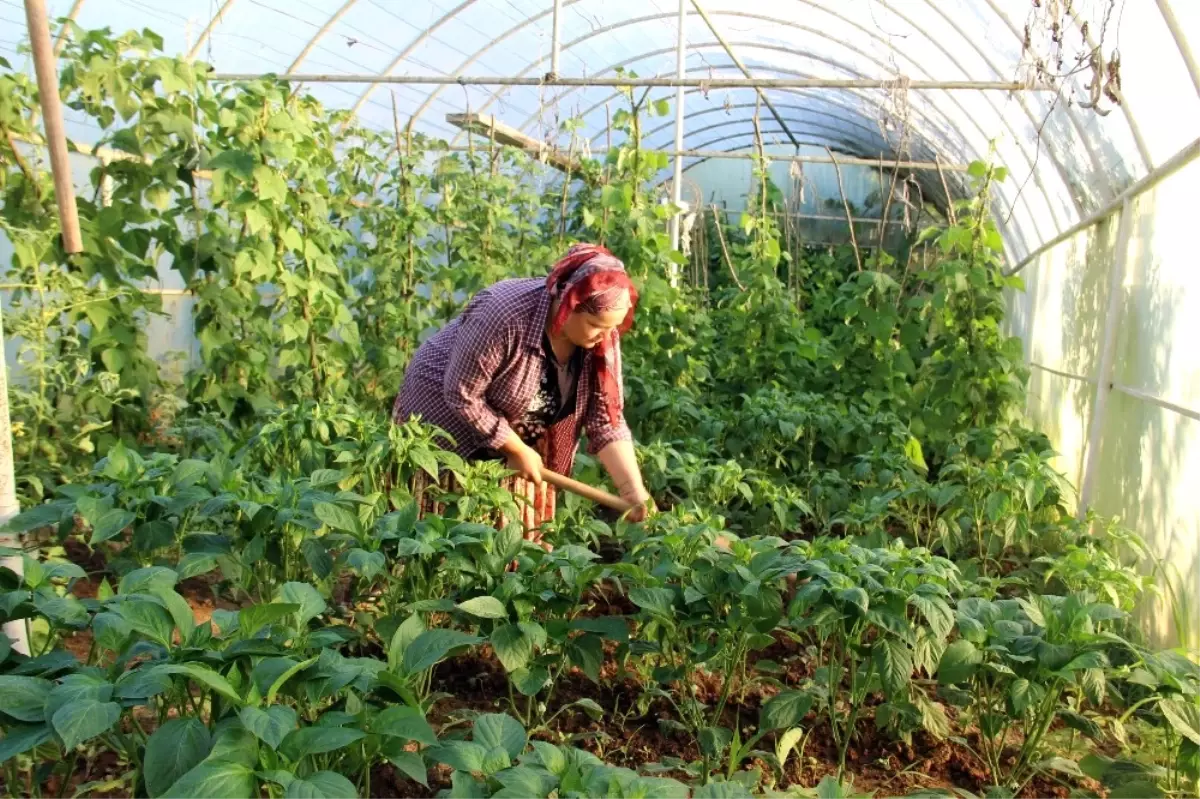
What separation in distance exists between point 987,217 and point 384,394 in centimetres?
398

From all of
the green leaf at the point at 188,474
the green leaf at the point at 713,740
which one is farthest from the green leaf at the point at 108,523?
the green leaf at the point at 713,740

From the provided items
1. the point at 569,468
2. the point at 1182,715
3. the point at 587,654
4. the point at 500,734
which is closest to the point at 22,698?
the point at 500,734

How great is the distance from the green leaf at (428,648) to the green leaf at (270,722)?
295 mm

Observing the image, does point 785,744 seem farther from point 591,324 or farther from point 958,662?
point 591,324

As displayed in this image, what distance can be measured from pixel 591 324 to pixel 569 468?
83 cm

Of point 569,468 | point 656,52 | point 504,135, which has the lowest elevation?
point 569,468

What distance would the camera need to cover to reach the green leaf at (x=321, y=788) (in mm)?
1435

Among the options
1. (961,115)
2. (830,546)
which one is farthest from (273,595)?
(961,115)

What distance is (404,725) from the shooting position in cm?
164

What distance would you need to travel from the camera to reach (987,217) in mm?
6531

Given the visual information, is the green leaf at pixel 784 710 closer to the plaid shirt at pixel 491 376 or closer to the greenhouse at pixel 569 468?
the greenhouse at pixel 569 468

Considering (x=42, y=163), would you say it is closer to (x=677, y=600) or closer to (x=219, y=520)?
(x=219, y=520)

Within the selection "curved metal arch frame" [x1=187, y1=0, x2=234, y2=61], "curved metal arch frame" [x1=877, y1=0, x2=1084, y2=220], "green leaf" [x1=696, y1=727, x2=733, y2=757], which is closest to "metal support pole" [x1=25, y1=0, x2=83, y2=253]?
"green leaf" [x1=696, y1=727, x2=733, y2=757]

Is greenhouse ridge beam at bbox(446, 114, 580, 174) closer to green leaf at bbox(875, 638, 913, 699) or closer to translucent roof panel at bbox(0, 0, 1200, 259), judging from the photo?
translucent roof panel at bbox(0, 0, 1200, 259)
